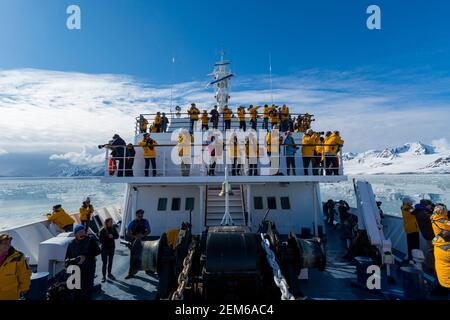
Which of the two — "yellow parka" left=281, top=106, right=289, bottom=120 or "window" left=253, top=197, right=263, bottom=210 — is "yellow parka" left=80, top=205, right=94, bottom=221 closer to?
"window" left=253, top=197, right=263, bottom=210

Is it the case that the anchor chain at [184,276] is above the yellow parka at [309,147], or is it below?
below

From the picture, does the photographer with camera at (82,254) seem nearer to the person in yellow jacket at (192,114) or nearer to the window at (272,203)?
the window at (272,203)

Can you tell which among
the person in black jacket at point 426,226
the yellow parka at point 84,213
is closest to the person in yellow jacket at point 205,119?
the yellow parka at point 84,213

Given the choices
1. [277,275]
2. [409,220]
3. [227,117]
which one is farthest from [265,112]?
[277,275]

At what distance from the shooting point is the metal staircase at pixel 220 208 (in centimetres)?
1073

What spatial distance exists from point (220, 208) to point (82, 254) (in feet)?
20.9

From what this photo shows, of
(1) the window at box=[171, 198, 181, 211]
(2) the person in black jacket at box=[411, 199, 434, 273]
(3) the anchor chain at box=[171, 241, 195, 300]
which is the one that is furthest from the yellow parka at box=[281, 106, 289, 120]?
(3) the anchor chain at box=[171, 241, 195, 300]

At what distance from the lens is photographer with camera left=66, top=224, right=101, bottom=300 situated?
5458 millimetres

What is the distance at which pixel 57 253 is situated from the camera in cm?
696

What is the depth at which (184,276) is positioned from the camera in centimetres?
498

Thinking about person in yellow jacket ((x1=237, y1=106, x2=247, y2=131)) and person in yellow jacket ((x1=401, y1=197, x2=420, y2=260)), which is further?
person in yellow jacket ((x1=237, y1=106, x2=247, y2=131))

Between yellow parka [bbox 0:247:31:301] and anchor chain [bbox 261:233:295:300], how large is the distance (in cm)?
387

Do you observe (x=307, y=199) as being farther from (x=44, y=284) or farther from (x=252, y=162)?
(x=44, y=284)

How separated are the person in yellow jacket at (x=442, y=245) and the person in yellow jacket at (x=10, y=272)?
723cm
